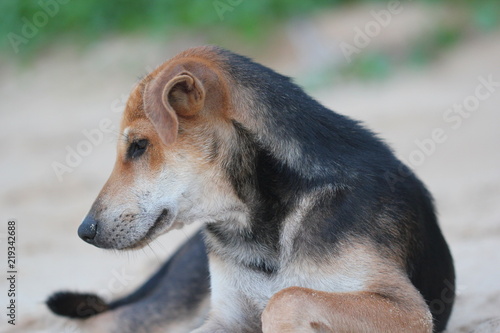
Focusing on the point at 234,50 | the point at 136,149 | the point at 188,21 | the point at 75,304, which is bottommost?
the point at 75,304

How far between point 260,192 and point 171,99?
0.82 metres

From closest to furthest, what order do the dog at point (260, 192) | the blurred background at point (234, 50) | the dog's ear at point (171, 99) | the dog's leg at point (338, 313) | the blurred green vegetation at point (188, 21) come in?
the dog's leg at point (338, 313) → the dog's ear at point (171, 99) → the dog at point (260, 192) → the blurred background at point (234, 50) → the blurred green vegetation at point (188, 21)

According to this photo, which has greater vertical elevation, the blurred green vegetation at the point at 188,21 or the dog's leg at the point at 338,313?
the blurred green vegetation at the point at 188,21

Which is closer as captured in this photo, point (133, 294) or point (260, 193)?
point (260, 193)

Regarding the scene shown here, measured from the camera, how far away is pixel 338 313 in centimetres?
460

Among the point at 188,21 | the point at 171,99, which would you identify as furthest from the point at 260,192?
the point at 188,21

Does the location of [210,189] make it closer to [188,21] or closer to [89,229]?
[89,229]

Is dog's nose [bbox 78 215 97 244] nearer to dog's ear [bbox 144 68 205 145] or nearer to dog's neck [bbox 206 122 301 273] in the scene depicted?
dog's ear [bbox 144 68 205 145]

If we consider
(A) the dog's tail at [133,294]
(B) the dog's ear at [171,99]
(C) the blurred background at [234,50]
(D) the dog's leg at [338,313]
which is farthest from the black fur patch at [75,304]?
(D) the dog's leg at [338,313]

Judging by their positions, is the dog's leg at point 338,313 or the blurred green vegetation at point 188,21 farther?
the blurred green vegetation at point 188,21

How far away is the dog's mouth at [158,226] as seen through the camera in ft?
16.9

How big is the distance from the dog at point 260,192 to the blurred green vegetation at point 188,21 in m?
11.1

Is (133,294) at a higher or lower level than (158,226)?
lower

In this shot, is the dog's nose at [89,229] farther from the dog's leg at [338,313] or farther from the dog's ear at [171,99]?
the dog's leg at [338,313]
